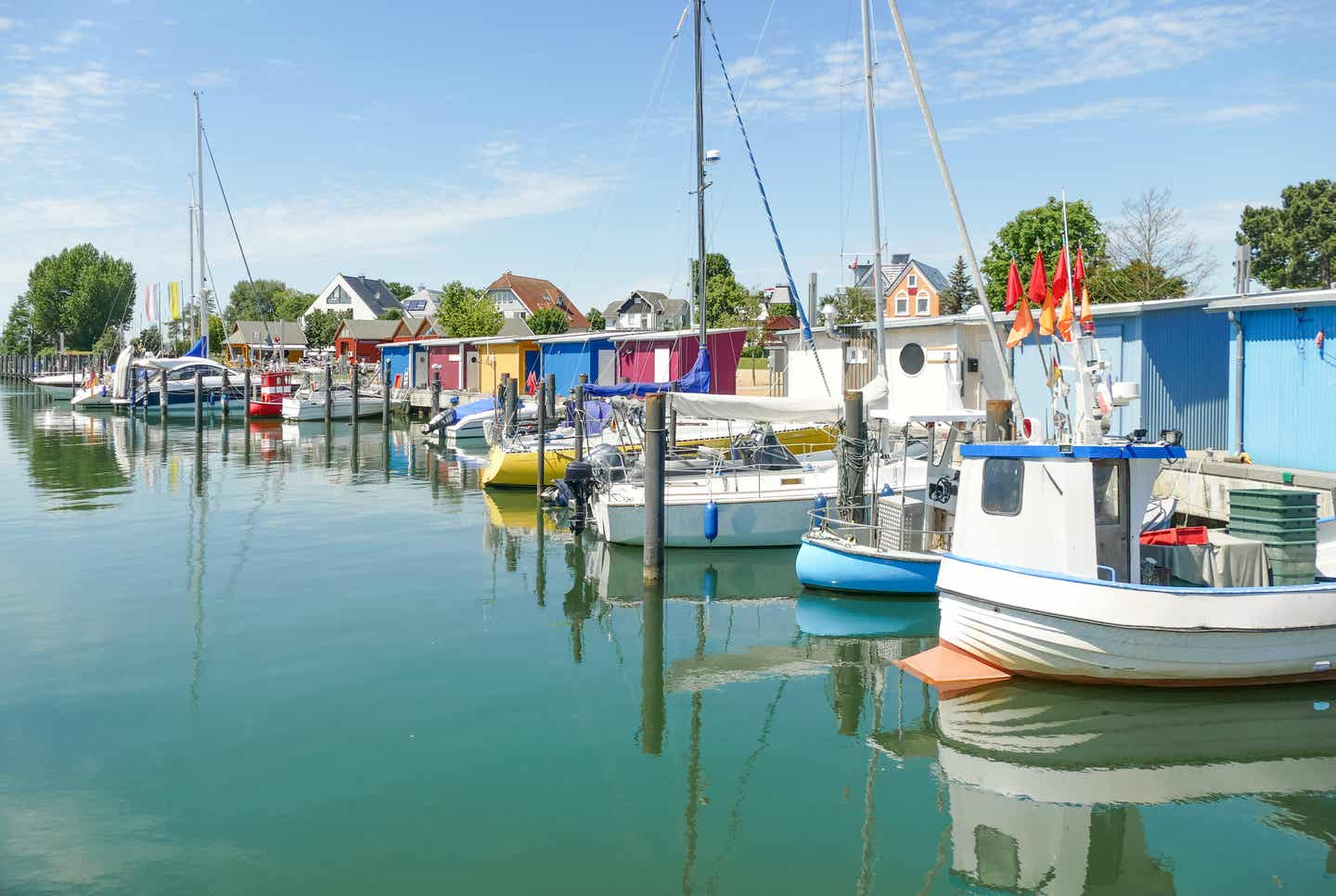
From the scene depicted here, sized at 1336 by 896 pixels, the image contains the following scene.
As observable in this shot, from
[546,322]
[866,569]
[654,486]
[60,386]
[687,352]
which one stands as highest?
[546,322]

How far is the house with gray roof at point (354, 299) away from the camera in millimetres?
105062

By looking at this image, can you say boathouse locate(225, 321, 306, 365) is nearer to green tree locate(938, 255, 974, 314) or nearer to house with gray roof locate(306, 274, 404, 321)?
A: house with gray roof locate(306, 274, 404, 321)

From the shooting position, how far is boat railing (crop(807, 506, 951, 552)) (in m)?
15.4

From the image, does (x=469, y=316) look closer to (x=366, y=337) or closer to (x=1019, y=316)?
(x=366, y=337)

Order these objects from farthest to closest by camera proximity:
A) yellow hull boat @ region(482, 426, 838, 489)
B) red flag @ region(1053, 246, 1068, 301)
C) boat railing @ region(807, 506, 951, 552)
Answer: yellow hull boat @ region(482, 426, 838, 489) < boat railing @ region(807, 506, 951, 552) < red flag @ region(1053, 246, 1068, 301)

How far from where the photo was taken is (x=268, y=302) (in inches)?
4675

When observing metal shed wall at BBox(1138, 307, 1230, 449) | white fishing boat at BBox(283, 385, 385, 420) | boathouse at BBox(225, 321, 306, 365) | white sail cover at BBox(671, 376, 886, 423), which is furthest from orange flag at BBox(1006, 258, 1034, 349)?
boathouse at BBox(225, 321, 306, 365)

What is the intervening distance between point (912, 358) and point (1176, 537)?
14.6 meters

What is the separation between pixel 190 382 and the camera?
50469 mm

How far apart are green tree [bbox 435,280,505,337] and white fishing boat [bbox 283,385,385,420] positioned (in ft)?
70.3

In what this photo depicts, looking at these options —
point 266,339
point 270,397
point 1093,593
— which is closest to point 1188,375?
point 1093,593

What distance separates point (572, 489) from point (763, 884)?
44.0ft

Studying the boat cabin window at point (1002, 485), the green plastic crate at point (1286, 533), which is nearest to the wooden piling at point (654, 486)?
the boat cabin window at point (1002, 485)

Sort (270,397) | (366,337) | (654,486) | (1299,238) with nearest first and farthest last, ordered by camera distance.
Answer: (654,486) → (270,397) → (1299,238) → (366,337)
